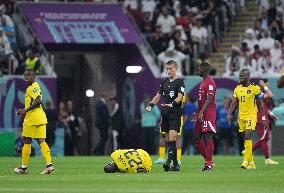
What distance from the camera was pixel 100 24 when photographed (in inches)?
1585

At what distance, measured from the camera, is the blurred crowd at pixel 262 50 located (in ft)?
128

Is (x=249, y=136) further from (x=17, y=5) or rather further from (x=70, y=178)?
(x=17, y=5)

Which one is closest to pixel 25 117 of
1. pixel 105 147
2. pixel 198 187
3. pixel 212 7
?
pixel 198 187

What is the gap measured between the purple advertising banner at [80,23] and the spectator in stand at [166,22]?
3.42 ft

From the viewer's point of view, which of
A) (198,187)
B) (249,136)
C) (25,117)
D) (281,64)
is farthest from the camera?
(281,64)

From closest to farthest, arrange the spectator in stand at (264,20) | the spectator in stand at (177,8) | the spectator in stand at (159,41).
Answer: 1. the spectator in stand at (159,41)
2. the spectator in stand at (264,20)
3. the spectator in stand at (177,8)

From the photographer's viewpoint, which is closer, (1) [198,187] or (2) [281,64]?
(1) [198,187]

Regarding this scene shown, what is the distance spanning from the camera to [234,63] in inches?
1554

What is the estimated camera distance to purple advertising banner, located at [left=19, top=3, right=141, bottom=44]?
3916 centimetres

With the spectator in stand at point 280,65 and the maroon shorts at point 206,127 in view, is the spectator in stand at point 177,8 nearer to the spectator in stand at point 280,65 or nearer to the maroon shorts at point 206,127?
the spectator in stand at point 280,65

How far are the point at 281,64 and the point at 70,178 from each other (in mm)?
19843

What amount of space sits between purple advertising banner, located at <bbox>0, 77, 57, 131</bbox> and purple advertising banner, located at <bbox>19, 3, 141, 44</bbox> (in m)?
2.01

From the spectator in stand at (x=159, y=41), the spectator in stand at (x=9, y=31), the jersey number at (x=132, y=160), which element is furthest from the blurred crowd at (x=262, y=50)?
the jersey number at (x=132, y=160)

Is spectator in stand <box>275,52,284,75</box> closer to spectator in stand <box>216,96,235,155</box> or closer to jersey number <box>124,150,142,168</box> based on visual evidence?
spectator in stand <box>216,96,235,155</box>
